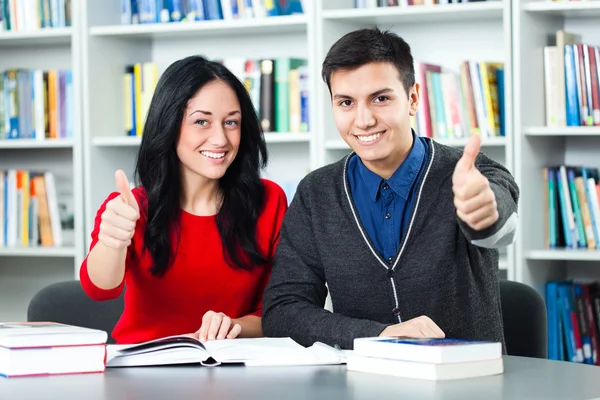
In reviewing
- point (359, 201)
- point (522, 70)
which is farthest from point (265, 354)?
point (522, 70)

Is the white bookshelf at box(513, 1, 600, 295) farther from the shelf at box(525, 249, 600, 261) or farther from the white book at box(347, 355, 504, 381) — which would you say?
the white book at box(347, 355, 504, 381)

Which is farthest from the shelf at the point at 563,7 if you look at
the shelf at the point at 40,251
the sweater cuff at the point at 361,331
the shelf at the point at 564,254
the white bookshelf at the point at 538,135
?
the shelf at the point at 40,251

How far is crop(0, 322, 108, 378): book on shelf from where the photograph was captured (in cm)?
138

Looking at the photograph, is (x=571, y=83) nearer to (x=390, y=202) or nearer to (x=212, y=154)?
(x=390, y=202)

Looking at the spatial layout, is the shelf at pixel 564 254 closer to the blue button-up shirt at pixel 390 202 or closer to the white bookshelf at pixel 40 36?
the blue button-up shirt at pixel 390 202

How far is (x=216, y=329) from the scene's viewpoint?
5.69ft

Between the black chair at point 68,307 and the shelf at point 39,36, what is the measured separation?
1.64m

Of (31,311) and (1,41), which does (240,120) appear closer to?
(31,311)

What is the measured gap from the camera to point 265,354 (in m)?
1.49

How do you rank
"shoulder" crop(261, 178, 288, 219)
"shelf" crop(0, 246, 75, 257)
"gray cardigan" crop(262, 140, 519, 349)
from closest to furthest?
"gray cardigan" crop(262, 140, 519, 349) < "shoulder" crop(261, 178, 288, 219) < "shelf" crop(0, 246, 75, 257)

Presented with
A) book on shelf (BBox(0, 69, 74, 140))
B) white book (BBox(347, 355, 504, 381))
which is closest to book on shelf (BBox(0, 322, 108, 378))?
white book (BBox(347, 355, 504, 381))

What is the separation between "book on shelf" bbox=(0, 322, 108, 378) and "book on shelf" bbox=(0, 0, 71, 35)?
2333mm

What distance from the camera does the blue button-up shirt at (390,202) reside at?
189cm

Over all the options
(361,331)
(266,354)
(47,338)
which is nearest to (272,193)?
(361,331)
